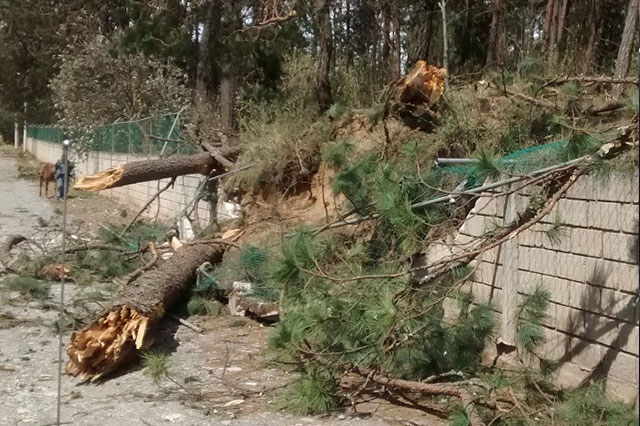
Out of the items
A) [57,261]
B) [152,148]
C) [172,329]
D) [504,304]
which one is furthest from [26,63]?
[504,304]

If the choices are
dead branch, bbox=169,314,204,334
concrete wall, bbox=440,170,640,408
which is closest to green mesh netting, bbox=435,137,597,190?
concrete wall, bbox=440,170,640,408

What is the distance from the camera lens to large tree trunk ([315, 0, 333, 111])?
40.1ft

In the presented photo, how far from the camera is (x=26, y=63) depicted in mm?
39250

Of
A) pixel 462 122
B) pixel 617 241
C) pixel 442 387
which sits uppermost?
pixel 462 122

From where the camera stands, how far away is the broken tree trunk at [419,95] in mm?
8234

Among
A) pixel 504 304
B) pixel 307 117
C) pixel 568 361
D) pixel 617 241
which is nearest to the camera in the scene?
pixel 617 241

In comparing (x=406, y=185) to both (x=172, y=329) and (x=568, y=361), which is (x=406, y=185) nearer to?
(x=568, y=361)

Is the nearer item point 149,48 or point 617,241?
point 617,241

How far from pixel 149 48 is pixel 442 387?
13562 mm

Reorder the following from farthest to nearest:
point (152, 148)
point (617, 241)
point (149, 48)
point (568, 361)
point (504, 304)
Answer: point (149, 48) → point (152, 148) → point (504, 304) → point (568, 361) → point (617, 241)

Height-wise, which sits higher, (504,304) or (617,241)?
(617,241)

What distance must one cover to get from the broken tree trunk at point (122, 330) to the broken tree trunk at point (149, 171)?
145 centimetres

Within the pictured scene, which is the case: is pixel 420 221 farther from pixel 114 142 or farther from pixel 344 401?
pixel 114 142

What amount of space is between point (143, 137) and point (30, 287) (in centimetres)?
744
